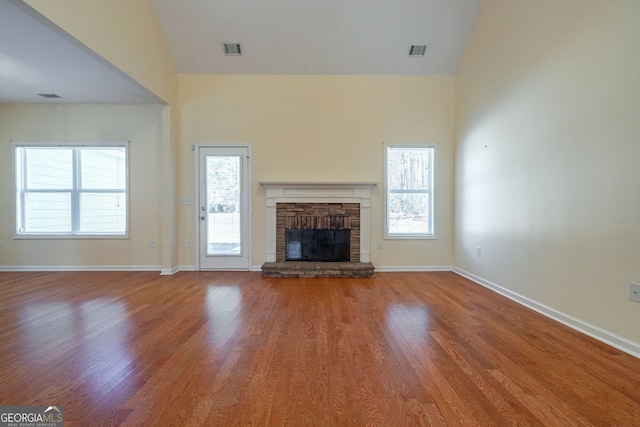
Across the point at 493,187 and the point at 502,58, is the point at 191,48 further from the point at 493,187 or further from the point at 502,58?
the point at 493,187

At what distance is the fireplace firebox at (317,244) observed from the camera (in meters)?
4.72

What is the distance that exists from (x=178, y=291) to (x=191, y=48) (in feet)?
11.8

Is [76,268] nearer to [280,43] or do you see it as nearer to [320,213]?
[320,213]

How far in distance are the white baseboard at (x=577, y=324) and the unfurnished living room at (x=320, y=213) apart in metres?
0.02

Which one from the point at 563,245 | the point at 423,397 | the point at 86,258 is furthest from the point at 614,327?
the point at 86,258

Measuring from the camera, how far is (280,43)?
427 centimetres

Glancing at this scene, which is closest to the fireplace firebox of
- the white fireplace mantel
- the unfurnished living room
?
the unfurnished living room

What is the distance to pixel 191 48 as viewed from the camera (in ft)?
14.2

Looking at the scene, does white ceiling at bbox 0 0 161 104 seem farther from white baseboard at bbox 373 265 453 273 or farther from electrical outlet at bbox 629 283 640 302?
electrical outlet at bbox 629 283 640 302

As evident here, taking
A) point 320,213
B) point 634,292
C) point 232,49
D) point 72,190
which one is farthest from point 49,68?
point 634,292

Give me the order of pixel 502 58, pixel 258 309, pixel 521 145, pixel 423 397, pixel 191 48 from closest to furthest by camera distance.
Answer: pixel 423 397 → pixel 258 309 → pixel 521 145 → pixel 502 58 → pixel 191 48

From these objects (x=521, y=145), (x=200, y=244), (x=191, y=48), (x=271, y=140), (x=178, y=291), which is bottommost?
(x=178, y=291)

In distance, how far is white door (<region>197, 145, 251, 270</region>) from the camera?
475 cm

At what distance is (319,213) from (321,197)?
0.27m
